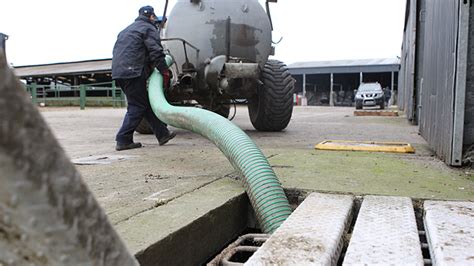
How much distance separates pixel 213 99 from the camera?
523cm

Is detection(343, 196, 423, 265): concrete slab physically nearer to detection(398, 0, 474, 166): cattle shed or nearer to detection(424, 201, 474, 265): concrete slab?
detection(424, 201, 474, 265): concrete slab

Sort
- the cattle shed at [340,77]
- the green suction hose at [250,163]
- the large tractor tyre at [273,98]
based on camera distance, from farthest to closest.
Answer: the cattle shed at [340,77]
the large tractor tyre at [273,98]
the green suction hose at [250,163]

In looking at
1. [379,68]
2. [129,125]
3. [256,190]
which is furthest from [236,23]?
[379,68]

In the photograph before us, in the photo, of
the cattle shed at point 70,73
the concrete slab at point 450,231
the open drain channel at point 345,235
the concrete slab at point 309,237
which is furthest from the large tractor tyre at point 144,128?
the cattle shed at point 70,73

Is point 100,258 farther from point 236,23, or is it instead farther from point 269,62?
point 269,62

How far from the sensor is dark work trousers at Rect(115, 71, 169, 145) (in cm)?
390

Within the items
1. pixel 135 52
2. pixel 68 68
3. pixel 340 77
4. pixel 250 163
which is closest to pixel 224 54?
pixel 135 52

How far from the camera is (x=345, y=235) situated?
1.56 meters

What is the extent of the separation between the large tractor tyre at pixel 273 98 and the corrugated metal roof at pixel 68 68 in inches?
796

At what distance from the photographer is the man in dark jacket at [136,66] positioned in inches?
156

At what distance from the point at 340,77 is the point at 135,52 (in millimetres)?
36450

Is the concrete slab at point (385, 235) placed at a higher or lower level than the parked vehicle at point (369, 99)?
higher

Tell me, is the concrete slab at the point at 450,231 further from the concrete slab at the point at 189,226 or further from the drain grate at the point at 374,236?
the concrete slab at the point at 189,226

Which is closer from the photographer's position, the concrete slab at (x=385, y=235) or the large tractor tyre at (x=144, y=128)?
the concrete slab at (x=385, y=235)
